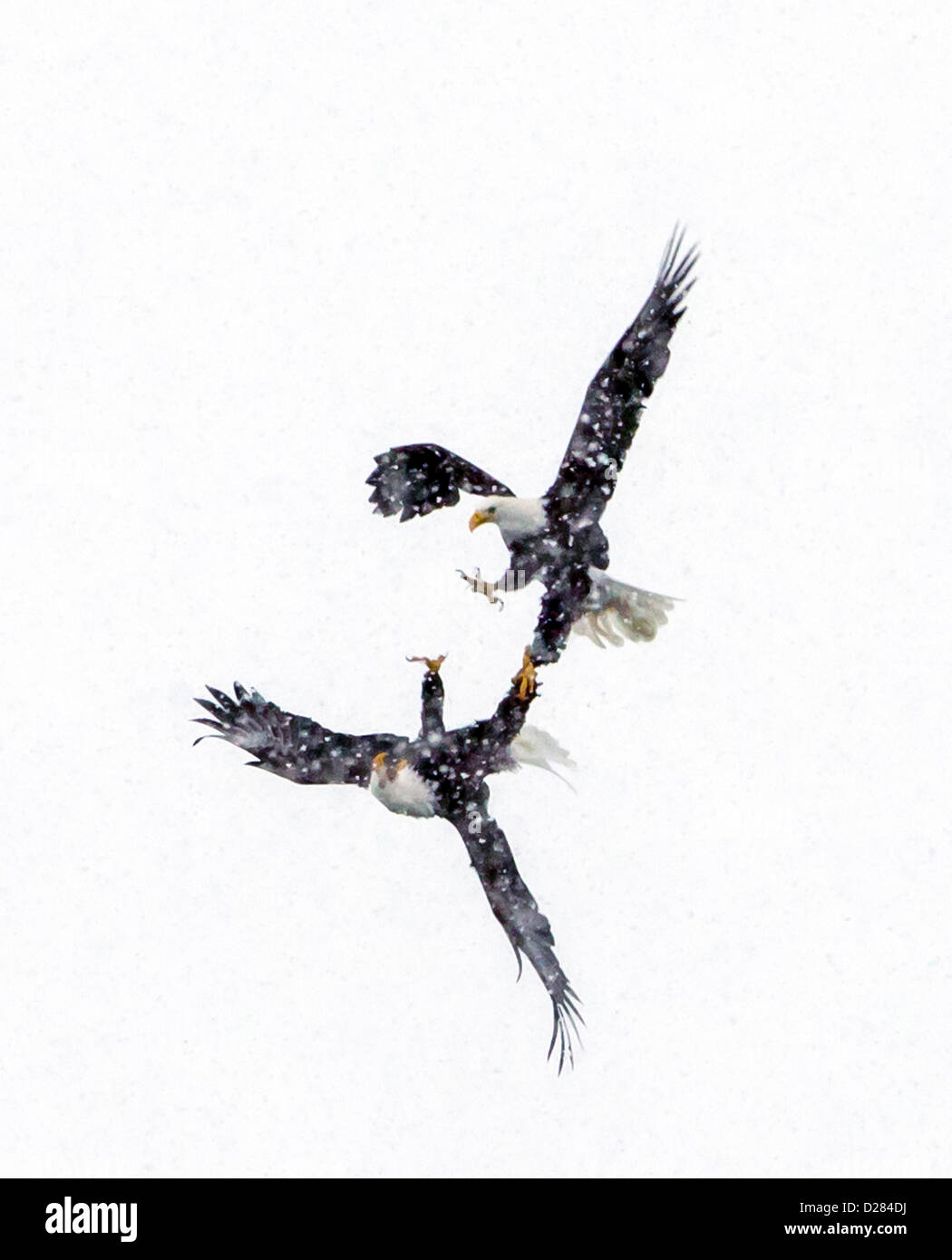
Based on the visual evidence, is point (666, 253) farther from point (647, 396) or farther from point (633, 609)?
point (633, 609)

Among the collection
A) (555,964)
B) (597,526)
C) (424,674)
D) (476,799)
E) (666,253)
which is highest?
(666,253)

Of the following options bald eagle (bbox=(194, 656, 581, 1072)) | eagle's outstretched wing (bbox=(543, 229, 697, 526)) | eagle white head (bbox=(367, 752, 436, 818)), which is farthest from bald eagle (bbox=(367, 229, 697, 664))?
eagle white head (bbox=(367, 752, 436, 818))

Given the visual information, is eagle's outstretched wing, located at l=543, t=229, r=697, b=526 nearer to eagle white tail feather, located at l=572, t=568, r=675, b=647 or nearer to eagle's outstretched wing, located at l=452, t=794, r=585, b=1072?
eagle white tail feather, located at l=572, t=568, r=675, b=647

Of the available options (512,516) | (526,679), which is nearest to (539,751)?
(526,679)

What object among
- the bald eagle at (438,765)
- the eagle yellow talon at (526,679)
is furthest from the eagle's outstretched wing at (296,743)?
the eagle yellow talon at (526,679)

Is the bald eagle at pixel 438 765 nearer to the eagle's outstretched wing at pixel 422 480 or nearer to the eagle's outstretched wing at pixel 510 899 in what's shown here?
the eagle's outstretched wing at pixel 510 899

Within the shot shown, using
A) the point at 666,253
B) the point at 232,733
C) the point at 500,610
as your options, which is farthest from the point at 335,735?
the point at 666,253

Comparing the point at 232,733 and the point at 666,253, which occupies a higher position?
the point at 666,253
